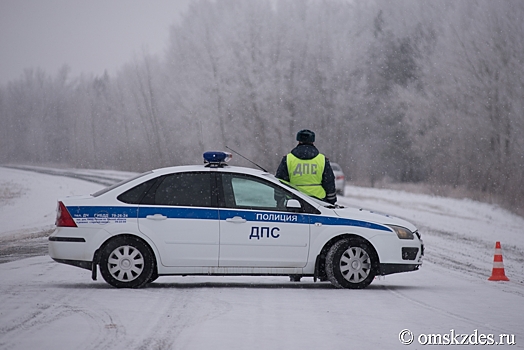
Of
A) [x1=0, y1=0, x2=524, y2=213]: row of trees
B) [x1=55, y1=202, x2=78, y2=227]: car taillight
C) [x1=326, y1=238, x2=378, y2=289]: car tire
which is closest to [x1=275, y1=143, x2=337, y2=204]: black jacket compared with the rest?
[x1=326, y1=238, x2=378, y2=289]: car tire

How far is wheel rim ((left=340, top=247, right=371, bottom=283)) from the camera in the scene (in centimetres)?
1003

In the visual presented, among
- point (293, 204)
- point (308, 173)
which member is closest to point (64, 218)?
point (293, 204)

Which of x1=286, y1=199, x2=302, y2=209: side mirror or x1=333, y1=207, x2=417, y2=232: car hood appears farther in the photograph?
x1=333, y1=207, x2=417, y2=232: car hood

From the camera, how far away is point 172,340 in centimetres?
664

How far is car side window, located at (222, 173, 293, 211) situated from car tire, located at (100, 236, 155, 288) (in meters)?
1.20

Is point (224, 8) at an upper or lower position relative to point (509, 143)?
upper

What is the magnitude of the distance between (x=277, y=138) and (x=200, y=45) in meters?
9.55

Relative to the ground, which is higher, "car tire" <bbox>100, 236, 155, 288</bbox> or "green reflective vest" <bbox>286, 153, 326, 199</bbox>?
"green reflective vest" <bbox>286, 153, 326, 199</bbox>

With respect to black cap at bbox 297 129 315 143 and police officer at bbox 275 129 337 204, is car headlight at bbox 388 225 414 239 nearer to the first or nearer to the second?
police officer at bbox 275 129 337 204

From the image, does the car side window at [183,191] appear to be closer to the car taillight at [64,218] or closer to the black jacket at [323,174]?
the car taillight at [64,218]

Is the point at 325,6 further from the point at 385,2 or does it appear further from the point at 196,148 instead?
the point at 196,148

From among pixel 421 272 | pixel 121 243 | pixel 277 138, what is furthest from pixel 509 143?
pixel 121 243

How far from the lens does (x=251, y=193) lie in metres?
10.2

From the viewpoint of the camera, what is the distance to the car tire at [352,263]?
32.8 ft
